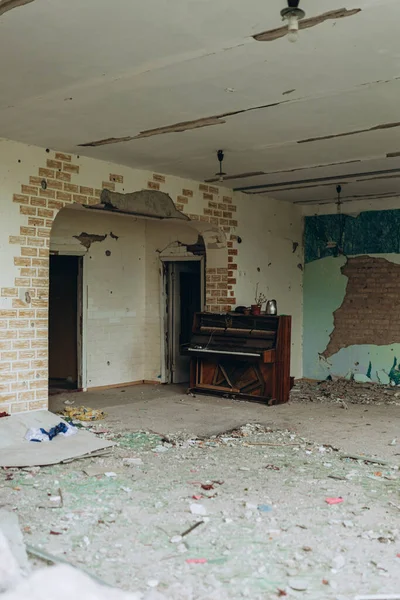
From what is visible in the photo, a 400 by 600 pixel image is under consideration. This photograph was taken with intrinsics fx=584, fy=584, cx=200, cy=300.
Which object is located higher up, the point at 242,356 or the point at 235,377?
the point at 242,356

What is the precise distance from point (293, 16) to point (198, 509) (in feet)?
9.50

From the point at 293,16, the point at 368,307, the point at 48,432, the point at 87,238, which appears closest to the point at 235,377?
the point at 368,307

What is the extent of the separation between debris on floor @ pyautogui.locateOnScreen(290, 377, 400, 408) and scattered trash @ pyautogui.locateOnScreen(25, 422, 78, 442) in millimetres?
3166

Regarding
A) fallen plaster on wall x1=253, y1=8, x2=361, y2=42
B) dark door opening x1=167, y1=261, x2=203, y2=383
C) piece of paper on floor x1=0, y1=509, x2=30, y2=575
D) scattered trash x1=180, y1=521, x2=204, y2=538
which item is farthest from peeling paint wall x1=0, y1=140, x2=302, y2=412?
fallen plaster on wall x1=253, y1=8, x2=361, y2=42

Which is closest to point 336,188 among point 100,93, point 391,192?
point 391,192

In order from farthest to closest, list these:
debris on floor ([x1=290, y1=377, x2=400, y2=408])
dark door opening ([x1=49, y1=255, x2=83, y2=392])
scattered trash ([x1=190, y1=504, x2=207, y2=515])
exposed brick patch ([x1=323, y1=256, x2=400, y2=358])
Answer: exposed brick patch ([x1=323, y1=256, x2=400, y2=358]) < dark door opening ([x1=49, y1=255, x2=83, y2=392]) < debris on floor ([x1=290, y1=377, x2=400, y2=408]) < scattered trash ([x1=190, y1=504, x2=207, y2=515])

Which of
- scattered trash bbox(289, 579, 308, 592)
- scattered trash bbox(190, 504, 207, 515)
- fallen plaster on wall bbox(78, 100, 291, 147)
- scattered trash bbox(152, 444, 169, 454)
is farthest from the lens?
scattered trash bbox(152, 444, 169, 454)

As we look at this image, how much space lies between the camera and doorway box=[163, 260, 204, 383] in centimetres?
902

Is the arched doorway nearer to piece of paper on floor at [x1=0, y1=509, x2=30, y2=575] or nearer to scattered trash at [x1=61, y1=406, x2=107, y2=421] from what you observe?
scattered trash at [x1=61, y1=406, x2=107, y2=421]

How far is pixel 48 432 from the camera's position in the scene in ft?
17.5

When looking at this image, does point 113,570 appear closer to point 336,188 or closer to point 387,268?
point 336,188

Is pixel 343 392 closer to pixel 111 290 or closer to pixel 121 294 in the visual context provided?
pixel 121 294

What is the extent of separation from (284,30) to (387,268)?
608cm

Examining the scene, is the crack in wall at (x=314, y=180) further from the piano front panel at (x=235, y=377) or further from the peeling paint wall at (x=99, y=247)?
the piano front panel at (x=235, y=377)
